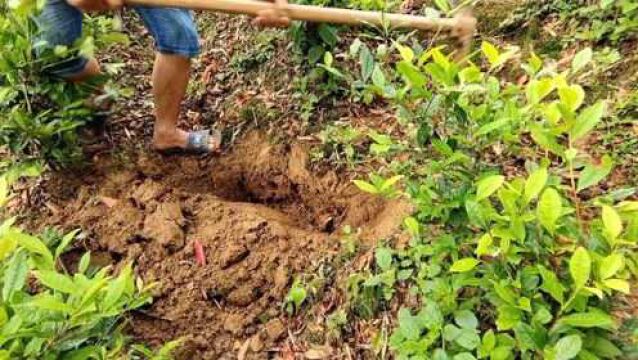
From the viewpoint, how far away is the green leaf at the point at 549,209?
1657 mm

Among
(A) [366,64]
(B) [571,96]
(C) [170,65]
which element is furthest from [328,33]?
(B) [571,96]

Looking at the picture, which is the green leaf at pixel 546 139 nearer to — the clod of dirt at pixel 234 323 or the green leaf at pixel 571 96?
the green leaf at pixel 571 96

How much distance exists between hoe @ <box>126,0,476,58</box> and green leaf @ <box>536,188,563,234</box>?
1.20 meters

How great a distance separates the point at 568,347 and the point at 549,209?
1.12 feet

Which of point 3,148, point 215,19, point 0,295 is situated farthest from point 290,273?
point 215,19

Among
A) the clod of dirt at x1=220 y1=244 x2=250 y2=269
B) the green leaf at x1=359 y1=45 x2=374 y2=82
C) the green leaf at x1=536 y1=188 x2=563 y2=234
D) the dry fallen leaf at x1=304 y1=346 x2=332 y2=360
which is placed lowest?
the dry fallen leaf at x1=304 y1=346 x2=332 y2=360

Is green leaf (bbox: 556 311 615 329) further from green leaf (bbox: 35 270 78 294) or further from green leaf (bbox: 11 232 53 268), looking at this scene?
green leaf (bbox: 11 232 53 268)

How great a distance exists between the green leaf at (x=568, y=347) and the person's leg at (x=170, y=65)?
2.10 metres

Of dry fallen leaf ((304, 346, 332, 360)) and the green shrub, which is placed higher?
the green shrub

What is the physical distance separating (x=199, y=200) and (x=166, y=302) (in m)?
0.57

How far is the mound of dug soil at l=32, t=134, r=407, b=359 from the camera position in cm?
249

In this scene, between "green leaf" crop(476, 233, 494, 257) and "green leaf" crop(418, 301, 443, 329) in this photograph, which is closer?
"green leaf" crop(476, 233, 494, 257)

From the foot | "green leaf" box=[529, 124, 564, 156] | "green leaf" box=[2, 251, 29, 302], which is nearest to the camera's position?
"green leaf" box=[2, 251, 29, 302]

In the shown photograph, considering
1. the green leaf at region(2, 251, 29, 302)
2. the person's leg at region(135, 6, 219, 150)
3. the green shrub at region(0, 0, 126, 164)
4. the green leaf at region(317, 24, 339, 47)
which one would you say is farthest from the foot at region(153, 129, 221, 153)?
the green leaf at region(2, 251, 29, 302)
